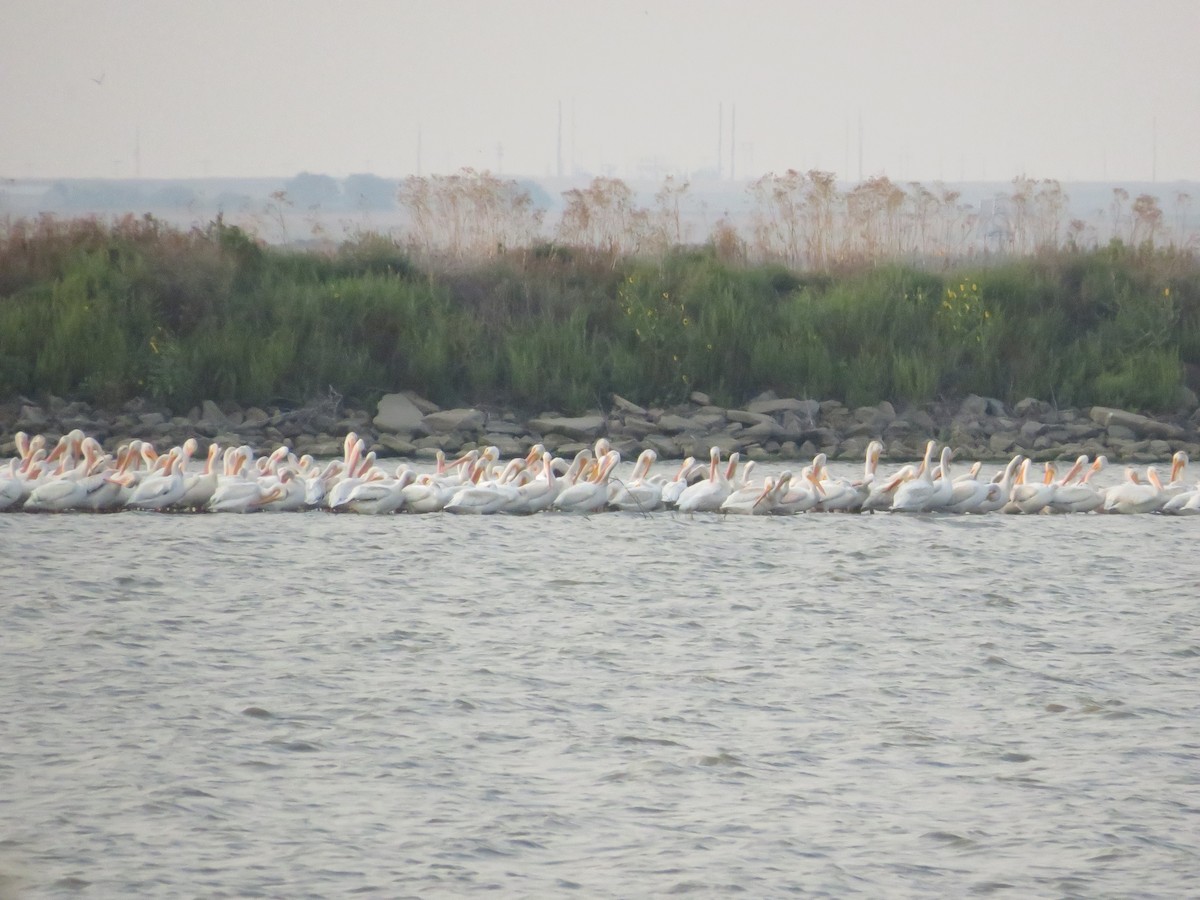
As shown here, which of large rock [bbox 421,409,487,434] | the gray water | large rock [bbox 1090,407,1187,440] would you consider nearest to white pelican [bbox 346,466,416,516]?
the gray water

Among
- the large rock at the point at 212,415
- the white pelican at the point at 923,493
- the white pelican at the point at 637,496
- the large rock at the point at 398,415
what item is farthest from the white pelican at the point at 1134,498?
the large rock at the point at 212,415

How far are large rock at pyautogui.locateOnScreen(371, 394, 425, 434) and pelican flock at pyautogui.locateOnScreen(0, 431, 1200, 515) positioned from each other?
491cm

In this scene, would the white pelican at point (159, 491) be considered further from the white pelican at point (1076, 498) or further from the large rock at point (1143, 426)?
the large rock at point (1143, 426)

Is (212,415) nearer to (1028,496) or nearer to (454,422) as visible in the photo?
(454,422)

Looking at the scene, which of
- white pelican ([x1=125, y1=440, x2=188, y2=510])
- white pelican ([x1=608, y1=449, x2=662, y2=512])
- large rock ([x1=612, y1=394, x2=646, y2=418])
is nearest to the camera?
white pelican ([x1=125, y1=440, x2=188, y2=510])

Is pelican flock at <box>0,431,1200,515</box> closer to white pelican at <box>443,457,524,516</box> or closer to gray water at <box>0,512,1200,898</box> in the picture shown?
white pelican at <box>443,457,524,516</box>

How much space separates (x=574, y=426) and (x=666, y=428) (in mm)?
1118

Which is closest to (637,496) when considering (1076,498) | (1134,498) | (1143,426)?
(1076,498)

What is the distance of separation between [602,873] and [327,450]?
48.7 feet

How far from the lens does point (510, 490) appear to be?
55.2 feet

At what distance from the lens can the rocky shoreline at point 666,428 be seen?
22078mm

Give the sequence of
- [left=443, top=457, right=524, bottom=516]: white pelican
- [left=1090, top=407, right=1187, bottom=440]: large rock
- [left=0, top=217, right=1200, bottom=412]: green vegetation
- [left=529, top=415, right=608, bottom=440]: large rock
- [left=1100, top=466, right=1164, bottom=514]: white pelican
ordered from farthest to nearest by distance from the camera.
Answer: [left=0, top=217, right=1200, bottom=412]: green vegetation, [left=1090, top=407, right=1187, bottom=440]: large rock, [left=529, top=415, right=608, bottom=440]: large rock, [left=1100, top=466, right=1164, bottom=514]: white pelican, [left=443, top=457, right=524, bottom=516]: white pelican

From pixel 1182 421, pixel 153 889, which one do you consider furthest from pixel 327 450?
pixel 153 889

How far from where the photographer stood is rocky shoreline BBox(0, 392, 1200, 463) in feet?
72.4
